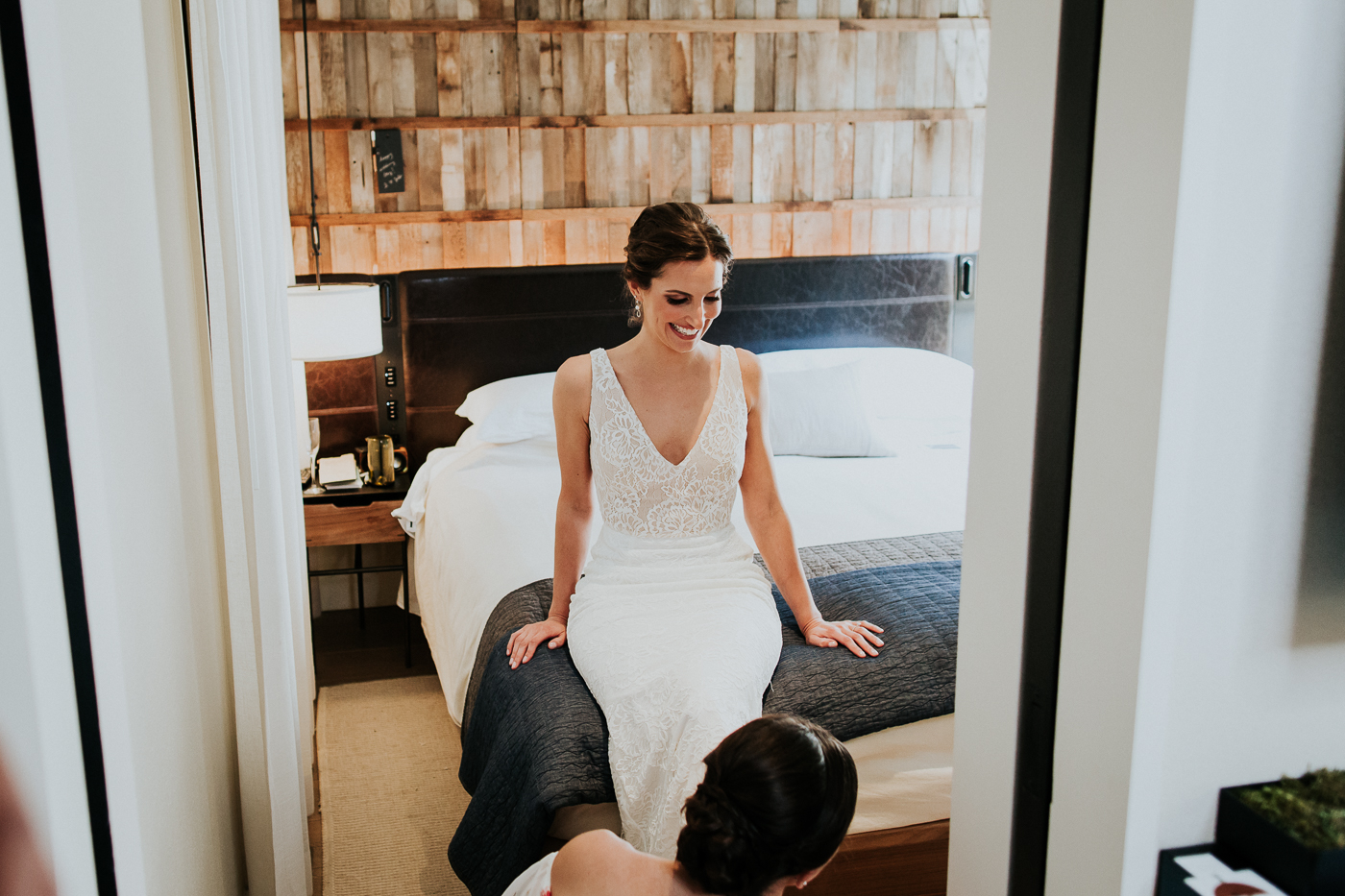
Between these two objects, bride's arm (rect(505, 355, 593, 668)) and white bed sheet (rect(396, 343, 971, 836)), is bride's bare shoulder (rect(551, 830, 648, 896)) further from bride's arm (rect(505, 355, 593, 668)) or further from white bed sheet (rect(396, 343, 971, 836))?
bride's arm (rect(505, 355, 593, 668))

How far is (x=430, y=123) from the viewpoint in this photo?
3.71 m

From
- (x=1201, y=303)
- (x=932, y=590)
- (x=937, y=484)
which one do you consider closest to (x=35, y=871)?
(x=1201, y=303)

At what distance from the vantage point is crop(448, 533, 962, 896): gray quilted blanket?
1.63 meters

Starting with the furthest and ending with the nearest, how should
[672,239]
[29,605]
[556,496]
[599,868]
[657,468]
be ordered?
[556,496] < [657,468] < [672,239] < [599,868] < [29,605]

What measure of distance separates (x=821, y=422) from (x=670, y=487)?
1.52 meters

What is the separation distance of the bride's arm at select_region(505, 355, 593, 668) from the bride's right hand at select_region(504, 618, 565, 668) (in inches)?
0.9

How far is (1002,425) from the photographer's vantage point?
1035 millimetres

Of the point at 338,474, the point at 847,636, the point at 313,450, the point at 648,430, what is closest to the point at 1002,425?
the point at 847,636

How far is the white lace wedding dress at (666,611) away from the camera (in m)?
1.59

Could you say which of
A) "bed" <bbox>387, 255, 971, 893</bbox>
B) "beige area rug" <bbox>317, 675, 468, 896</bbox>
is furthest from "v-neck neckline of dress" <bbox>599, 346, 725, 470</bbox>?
"beige area rug" <bbox>317, 675, 468, 896</bbox>

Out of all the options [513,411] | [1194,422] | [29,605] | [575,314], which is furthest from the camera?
[575,314]

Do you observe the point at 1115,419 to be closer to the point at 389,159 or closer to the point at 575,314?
the point at 575,314

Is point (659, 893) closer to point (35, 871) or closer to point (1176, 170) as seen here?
point (35, 871)

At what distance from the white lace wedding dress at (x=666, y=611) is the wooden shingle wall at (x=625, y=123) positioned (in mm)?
1866
